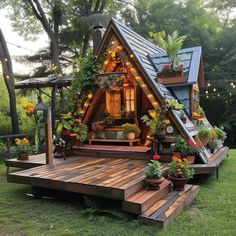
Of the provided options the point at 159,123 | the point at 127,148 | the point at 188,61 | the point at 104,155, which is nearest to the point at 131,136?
the point at 127,148

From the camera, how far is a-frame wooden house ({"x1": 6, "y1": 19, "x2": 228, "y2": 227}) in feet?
12.2

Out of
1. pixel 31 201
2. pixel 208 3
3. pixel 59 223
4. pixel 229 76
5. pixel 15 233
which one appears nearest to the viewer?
pixel 15 233

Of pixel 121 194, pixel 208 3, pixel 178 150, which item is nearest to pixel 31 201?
pixel 121 194

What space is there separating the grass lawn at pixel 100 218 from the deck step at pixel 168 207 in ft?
0.25

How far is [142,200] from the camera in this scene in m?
3.49

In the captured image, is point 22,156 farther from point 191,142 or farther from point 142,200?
point 191,142

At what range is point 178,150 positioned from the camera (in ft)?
16.9

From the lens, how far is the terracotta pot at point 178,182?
4.11m

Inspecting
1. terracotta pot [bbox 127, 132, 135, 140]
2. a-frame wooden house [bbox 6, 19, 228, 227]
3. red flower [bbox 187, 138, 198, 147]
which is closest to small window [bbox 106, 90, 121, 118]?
a-frame wooden house [bbox 6, 19, 228, 227]

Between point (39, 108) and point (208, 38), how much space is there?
1148cm

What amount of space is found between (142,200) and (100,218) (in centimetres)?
63

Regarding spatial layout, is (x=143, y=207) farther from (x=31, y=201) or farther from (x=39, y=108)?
(x=39, y=108)

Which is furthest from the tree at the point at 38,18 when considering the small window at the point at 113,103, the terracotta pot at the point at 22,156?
the terracotta pot at the point at 22,156

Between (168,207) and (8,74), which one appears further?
(8,74)
